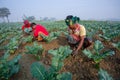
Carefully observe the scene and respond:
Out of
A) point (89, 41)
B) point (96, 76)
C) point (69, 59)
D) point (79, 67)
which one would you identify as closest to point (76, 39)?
point (89, 41)

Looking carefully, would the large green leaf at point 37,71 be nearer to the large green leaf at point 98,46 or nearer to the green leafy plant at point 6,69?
the green leafy plant at point 6,69

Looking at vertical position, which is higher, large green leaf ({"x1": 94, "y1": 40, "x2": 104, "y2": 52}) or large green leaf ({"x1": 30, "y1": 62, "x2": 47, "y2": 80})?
large green leaf ({"x1": 94, "y1": 40, "x2": 104, "y2": 52})

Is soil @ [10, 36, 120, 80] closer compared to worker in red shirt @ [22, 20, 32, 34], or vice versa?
soil @ [10, 36, 120, 80]

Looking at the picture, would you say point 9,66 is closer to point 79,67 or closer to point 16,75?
point 16,75

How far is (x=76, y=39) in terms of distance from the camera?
159 inches

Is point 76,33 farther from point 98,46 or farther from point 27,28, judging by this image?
point 27,28

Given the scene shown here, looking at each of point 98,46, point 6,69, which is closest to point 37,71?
point 6,69

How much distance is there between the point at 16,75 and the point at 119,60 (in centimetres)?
243

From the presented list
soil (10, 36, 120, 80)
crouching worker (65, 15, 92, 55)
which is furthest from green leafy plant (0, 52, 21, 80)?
crouching worker (65, 15, 92, 55)

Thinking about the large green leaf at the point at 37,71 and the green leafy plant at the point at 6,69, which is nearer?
the large green leaf at the point at 37,71

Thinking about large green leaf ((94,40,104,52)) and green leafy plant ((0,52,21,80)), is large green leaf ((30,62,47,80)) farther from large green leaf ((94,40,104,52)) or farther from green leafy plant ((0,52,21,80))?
large green leaf ((94,40,104,52))

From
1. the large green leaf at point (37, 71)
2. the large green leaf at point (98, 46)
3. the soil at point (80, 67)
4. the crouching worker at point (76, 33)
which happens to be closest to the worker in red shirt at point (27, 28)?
the soil at point (80, 67)

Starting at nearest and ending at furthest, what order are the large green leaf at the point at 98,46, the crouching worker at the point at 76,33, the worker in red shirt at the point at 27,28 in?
the large green leaf at the point at 98,46, the crouching worker at the point at 76,33, the worker in red shirt at the point at 27,28

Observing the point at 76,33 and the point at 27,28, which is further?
the point at 27,28
